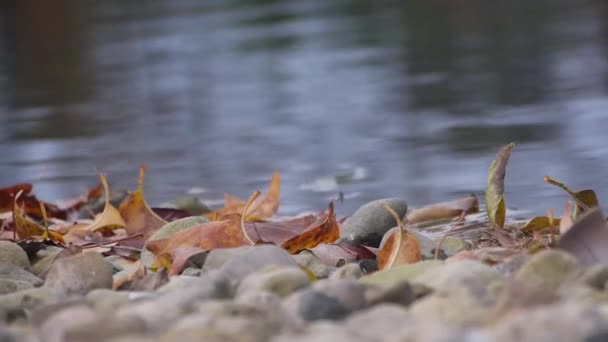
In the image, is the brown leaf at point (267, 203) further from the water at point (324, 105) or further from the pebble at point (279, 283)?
the pebble at point (279, 283)

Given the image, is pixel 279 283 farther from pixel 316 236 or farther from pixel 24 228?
pixel 24 228

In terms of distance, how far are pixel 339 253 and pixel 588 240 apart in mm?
473

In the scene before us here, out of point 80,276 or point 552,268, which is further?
point 80,276

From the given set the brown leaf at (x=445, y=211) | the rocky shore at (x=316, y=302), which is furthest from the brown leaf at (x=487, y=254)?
the brown leaf at (x=445, y=211)

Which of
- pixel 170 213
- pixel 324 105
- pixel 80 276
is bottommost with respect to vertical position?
pixel 324 105

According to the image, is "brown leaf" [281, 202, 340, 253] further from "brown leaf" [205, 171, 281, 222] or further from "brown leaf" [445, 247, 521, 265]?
"brown leaf" [205, 171, 281, 222]

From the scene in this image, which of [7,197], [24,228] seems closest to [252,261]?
[24,228]

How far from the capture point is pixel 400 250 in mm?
1738

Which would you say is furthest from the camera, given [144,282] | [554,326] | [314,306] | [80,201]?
[80,201]

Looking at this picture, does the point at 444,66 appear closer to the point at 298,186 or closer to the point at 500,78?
the point at 500,78

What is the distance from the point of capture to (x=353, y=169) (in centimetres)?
324

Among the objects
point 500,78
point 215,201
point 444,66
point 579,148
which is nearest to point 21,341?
point 215,201

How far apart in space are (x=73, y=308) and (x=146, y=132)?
125 inches

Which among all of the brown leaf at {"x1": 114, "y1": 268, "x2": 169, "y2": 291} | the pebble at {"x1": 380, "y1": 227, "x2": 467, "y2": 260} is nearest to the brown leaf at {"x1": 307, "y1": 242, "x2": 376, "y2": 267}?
the pebble at {"x1": 380, "y1": 227, "x2": 467, "y2": 260}
